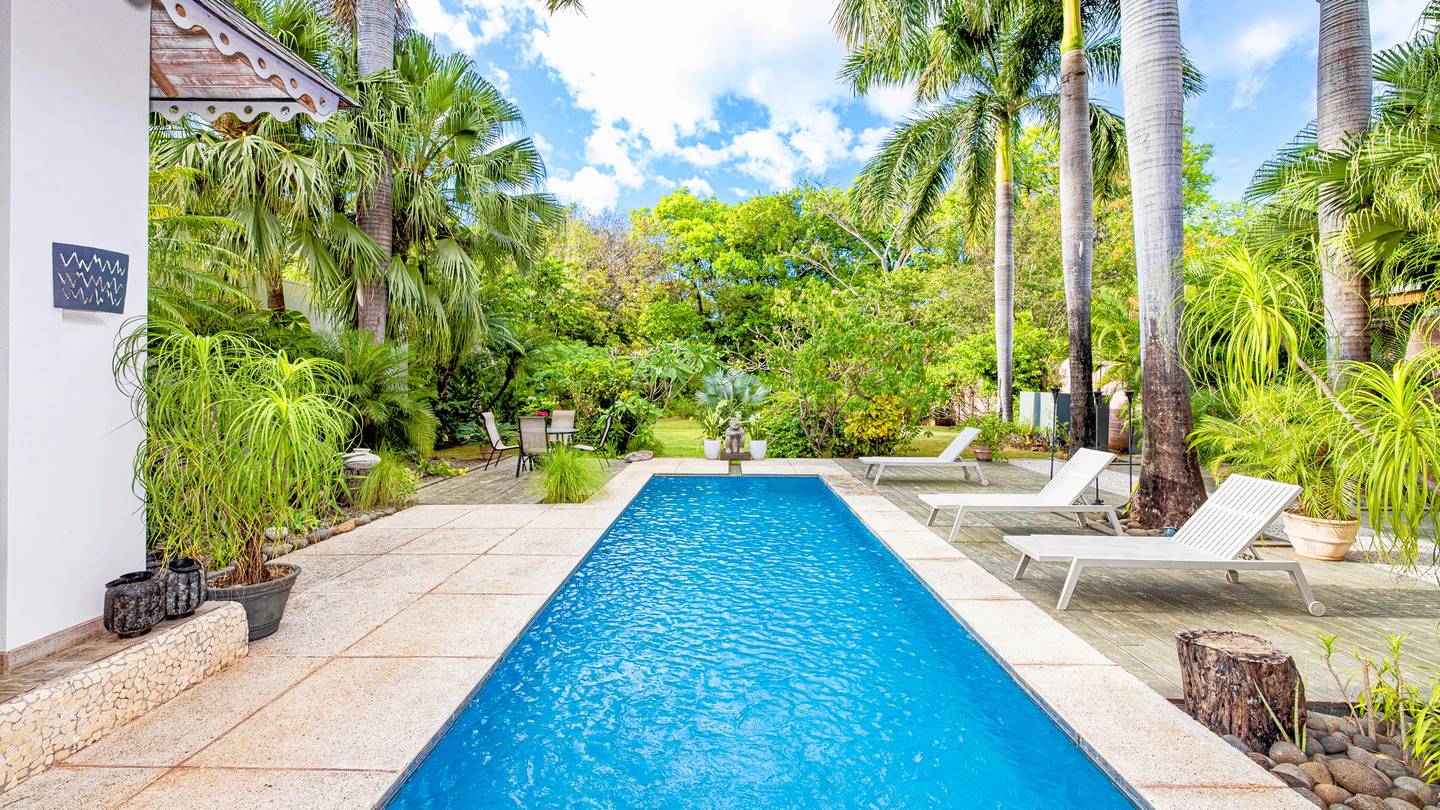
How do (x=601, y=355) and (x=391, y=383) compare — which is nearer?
(x=391, y=383)

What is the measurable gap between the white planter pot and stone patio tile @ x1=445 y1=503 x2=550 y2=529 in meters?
7.09

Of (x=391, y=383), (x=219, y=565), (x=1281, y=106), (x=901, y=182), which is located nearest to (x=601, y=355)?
(x=391, y=383)

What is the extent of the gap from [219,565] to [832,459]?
10219 millimetres

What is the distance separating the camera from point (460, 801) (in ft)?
8.07

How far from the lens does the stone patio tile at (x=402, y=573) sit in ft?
15.4

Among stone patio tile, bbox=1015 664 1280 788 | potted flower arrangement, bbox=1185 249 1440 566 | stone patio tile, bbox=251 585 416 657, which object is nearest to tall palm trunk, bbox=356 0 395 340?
stone patio tile, bbox=251 585 416 657

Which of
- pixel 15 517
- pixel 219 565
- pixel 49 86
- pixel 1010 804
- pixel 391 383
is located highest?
pixel 49 86

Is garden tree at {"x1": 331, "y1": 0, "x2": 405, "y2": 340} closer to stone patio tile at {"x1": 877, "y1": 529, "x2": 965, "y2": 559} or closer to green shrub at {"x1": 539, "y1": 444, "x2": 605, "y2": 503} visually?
green shrub at {"x1": 539, "y1": 444, "x2": 605, "y2": 503}

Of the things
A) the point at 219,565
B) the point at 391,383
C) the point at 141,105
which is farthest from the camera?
the point at 391,383

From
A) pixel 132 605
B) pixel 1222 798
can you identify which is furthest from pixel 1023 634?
pixel 132 605

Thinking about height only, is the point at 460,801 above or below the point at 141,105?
below

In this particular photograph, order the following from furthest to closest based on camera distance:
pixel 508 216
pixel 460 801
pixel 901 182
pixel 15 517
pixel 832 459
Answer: pixel 901 182 → pixel 832 459 → pixel 508 216 → pixel 15 517 → pixel 460 801

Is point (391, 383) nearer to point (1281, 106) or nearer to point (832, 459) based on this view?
point (832, 459)

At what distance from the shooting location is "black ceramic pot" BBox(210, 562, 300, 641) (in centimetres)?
352
